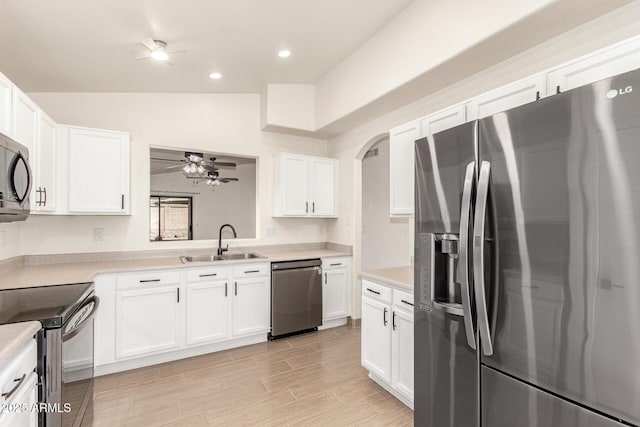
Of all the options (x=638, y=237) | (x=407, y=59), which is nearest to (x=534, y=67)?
(x=407, y=59)

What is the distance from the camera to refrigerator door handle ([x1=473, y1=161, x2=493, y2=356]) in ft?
4.28

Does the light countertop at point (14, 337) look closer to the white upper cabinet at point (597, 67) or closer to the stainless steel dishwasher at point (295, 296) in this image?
the stainless steel dishwasher at point (295, 296)

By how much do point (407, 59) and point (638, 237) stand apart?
7.33 feet

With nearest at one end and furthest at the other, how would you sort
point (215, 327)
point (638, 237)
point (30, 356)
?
point (638, 237), point (30, 356), point (215, 327)

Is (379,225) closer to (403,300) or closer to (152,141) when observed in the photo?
(403,300)

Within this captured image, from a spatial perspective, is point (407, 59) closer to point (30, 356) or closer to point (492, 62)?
point (492, 62)

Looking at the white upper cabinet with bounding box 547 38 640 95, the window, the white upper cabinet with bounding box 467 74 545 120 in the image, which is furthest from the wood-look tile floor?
the window

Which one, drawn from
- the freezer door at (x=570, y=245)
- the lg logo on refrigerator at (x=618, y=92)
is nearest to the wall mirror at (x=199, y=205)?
the freezer door at (x=570, y=245)

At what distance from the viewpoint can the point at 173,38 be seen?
8.42ft

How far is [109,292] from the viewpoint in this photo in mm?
2783

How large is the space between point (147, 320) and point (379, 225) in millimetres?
3807

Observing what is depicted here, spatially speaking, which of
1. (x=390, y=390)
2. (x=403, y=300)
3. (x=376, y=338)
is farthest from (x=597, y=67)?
(x=390, y=390)

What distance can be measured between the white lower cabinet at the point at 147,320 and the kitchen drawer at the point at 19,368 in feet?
5.02

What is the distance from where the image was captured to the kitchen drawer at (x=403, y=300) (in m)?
2.17
